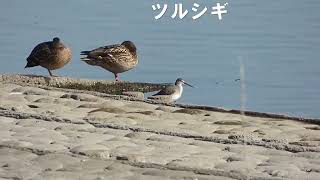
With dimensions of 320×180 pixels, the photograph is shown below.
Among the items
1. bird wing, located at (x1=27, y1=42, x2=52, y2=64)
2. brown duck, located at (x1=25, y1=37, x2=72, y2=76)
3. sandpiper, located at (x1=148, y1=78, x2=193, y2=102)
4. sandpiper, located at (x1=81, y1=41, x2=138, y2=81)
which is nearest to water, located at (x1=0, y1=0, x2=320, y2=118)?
sandpiper, located at (x1=81, y1=41, x2=138, y2=81)

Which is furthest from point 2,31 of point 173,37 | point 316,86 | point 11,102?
point 11,102

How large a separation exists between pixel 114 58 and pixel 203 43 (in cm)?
331

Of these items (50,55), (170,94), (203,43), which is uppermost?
(203,43)

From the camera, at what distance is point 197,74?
14.6m

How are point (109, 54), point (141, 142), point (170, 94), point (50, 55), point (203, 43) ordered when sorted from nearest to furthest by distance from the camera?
point (141, 142)
point (170, 94)
point (50, 55)
point (109, 54)
point (203, 43)

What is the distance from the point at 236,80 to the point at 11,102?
5221mm

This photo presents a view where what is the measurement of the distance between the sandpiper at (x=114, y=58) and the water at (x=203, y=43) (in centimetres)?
36

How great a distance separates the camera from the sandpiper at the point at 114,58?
1406cm

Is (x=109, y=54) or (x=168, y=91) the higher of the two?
(x=109, y=54)

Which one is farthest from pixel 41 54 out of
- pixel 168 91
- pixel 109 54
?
pixel 168 91

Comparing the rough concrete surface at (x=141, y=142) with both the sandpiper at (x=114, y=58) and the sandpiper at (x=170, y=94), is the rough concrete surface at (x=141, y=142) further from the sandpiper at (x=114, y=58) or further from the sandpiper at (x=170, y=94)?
the sandpiper at (x=114, y=58)

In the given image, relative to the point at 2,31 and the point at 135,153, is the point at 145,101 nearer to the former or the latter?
the point at 135,153

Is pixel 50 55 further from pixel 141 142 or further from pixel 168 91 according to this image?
pixel 141 142

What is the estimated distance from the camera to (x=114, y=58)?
14156mm
